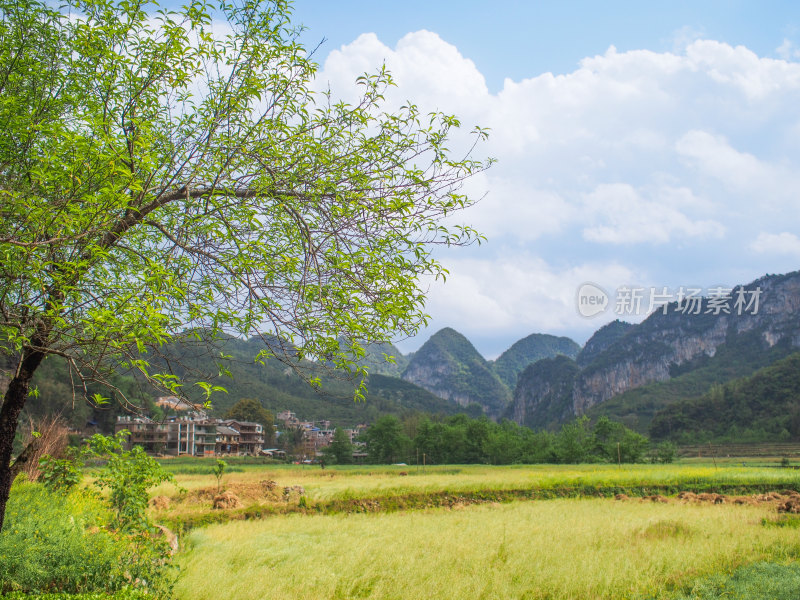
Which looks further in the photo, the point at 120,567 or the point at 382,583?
the point at 382,583

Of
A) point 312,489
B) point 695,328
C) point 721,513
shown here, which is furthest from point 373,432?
point 695,328

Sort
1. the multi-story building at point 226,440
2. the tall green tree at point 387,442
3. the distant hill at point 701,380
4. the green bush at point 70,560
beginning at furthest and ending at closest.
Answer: the distant hill at point 701,380, the multi-story building at point 226,440, the tall green tree at point 387,442, the green bush at point 70,560

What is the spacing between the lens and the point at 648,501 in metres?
22.9

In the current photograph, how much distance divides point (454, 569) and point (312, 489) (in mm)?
17020

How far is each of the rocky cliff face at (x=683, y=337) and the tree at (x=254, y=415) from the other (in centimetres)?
12736

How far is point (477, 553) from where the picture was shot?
1120 centimetres

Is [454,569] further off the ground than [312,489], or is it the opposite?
[454,569]

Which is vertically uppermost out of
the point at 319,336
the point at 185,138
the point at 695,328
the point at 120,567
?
the point at 695,328

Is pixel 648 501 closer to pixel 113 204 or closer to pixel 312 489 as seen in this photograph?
pixel 312 489

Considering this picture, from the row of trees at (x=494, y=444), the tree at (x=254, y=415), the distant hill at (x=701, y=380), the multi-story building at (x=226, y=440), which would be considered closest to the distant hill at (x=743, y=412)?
the row of trees at (x=494, y=444)

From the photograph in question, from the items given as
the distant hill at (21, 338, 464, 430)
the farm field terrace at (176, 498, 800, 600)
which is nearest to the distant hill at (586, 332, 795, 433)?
the distant hill at (21, 338, 464, 430)

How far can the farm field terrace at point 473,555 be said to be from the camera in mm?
8539

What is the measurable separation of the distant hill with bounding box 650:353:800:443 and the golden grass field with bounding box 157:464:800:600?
217 feet

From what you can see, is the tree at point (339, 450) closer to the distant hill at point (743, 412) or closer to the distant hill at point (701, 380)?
the distant hill at point (743, 412)
